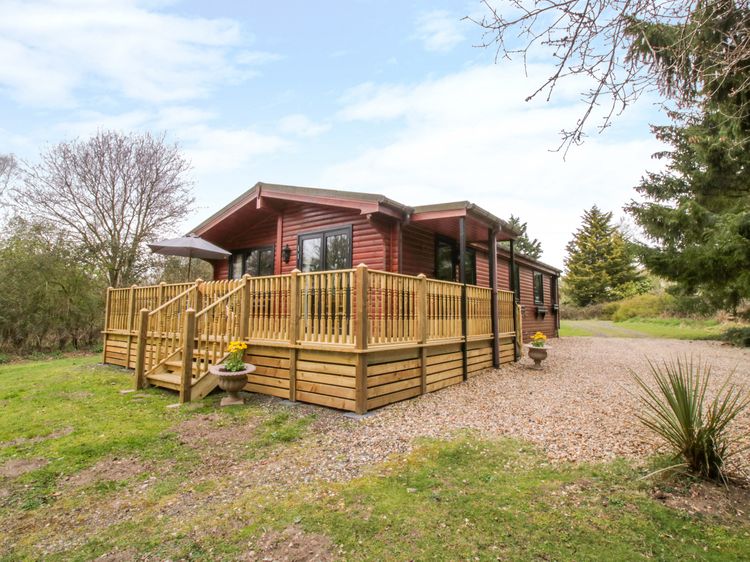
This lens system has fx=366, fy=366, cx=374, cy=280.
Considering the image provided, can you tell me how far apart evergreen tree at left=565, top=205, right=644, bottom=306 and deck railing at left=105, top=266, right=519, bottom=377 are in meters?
31.4

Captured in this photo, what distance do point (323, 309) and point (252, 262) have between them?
20.8 feet

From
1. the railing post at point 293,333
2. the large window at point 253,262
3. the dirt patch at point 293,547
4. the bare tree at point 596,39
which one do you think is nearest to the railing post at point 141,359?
the railing post at point 293,333

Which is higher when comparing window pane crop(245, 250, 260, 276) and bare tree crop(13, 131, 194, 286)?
bare tree crop(13, 131, 194, 286)

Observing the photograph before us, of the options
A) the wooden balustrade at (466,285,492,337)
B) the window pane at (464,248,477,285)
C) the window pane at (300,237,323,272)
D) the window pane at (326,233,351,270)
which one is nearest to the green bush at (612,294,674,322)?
the window pane at (464,248,477,285)

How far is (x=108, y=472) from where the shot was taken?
3531mm

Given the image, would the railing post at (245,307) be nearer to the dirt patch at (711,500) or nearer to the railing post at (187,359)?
the railing post at (187,359)

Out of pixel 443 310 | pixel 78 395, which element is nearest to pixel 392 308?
pixel 443 310

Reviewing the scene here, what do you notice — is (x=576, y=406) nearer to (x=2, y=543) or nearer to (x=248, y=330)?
(x=248, y=330)

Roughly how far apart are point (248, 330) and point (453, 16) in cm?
535

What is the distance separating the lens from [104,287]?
15.1 meters

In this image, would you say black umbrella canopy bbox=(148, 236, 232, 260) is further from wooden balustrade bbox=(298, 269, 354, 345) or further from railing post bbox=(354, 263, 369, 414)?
railing post bbox=(354, 263, 369, 414)

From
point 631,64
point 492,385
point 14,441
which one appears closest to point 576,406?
point 492,385

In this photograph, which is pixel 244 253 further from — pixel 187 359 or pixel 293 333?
pixel 293 333

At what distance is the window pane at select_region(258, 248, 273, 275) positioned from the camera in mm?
10438
